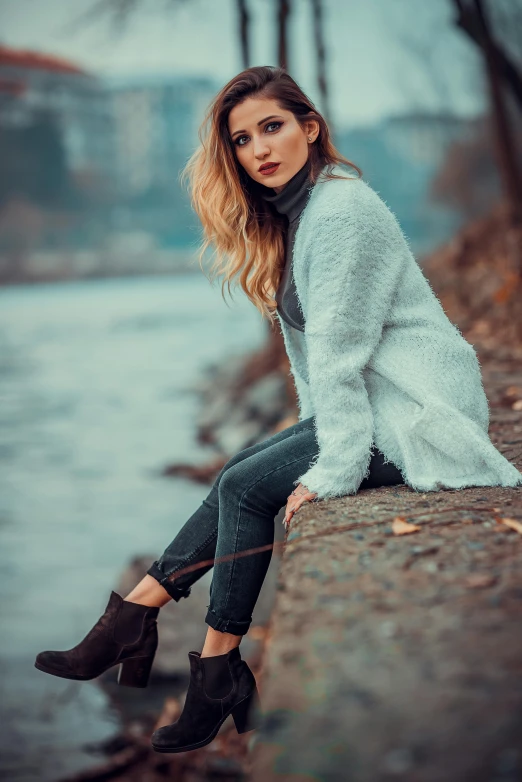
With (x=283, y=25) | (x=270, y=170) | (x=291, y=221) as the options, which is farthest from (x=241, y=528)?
(x=283, y=25)

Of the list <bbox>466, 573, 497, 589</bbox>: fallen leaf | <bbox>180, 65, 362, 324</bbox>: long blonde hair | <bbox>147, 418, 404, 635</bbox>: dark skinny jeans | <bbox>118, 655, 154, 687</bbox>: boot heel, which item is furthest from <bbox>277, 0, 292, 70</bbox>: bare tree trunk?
<bbox>466, 573, 497, 589</bbox>: fallen leaf

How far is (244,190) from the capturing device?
257cm

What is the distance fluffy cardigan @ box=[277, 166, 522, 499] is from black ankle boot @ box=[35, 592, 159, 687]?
66 cm

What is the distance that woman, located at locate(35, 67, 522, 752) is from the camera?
2105 millimetres

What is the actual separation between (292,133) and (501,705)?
5.74 ft

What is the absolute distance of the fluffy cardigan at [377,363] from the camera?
2156 millimetres

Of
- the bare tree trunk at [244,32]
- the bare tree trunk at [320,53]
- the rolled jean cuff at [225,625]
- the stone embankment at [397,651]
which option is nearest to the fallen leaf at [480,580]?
the stone embankment at [397,651]

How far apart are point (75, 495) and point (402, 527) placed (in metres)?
8.90

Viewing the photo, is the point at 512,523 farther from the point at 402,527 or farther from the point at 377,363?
the point at 377,363

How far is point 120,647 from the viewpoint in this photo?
234cm

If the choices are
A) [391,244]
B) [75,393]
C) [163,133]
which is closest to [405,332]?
[391,244]

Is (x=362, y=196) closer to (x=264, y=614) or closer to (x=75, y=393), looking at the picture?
(x=264, y=614)

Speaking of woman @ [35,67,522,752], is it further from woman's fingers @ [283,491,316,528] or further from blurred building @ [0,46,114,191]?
blurred building @ [0,46,114,191]

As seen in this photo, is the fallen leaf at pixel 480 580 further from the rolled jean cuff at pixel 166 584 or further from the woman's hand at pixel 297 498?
the rolled jean cuff at pixel 166 584
